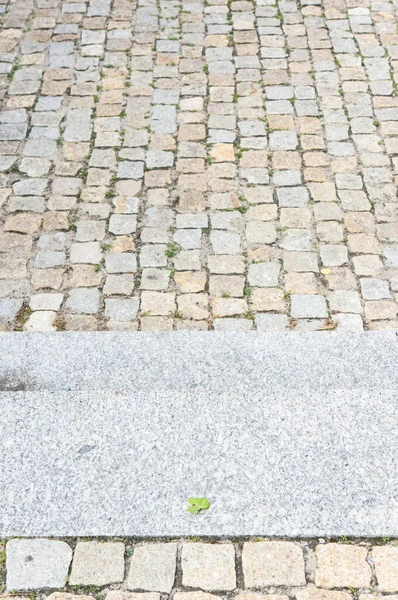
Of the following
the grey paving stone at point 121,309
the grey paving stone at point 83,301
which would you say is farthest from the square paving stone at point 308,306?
the grey paving stone at point 83,301

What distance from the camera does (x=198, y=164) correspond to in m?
5.45

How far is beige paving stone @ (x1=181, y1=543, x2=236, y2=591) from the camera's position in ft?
9.36

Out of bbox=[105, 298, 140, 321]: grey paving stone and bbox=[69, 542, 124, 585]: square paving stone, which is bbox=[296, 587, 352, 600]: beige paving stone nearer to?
bbox=[69, 542, 124, 585]: square paving stone

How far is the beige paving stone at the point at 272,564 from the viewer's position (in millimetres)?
2855

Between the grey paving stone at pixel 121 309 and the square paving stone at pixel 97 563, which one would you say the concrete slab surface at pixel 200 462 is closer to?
the square paving stone at pixel 97 563

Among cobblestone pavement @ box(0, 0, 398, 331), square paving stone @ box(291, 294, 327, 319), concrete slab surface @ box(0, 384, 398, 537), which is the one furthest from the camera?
cobblestone pavement @ box(0, 0, 398, 331)

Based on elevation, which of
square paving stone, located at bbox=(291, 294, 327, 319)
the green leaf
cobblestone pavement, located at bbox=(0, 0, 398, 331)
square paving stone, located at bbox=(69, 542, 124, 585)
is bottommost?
square paving stone, located at bbox=(291, 294, 327, 319)

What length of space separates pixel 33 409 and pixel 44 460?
32cm

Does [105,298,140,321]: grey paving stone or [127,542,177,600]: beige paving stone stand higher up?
[127,542,177,600]: beige paving stone

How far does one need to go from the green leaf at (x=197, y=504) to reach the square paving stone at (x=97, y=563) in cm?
31

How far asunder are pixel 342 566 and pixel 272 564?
0.26 metres

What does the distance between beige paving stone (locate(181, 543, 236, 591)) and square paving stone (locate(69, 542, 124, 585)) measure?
25 centimetres

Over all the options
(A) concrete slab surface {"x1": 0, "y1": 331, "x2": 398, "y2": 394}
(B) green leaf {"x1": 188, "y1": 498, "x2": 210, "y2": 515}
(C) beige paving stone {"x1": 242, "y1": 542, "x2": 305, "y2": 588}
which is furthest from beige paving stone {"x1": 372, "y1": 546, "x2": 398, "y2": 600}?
(A) concrete slab surface {"x1": 0, "y1": 331, "x2": 398, "y2": 394}

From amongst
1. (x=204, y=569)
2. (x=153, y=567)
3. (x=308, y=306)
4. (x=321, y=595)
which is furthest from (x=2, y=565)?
(x=308, y=306)
